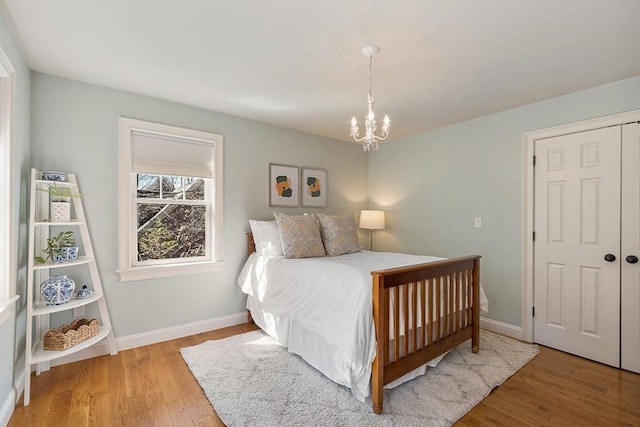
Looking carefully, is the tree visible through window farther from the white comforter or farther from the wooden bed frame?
the wooden bed frame

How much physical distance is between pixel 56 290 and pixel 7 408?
2.35ft

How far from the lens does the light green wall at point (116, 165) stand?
2.43m

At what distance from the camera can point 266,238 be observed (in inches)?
123

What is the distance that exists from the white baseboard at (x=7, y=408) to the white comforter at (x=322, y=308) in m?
1.72

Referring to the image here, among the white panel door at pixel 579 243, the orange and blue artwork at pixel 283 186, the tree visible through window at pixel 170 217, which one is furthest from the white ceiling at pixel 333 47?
the orange and blue artwork at pixel 283 186

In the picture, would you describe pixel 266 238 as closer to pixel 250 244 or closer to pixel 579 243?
pixel 250 244

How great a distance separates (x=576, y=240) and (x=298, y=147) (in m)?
3.04

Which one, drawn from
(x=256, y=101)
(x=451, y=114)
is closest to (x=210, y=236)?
(x=256, y=101)

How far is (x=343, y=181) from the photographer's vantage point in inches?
171

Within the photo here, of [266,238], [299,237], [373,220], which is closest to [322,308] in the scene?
[299,237]

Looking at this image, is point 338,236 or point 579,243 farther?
point 338,236

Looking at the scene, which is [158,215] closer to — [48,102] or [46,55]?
[48,102]

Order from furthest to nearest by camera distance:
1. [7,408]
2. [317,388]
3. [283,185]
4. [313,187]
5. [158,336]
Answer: [313,187] → [283,185] → [158,336] → [317,388] → [7,408]

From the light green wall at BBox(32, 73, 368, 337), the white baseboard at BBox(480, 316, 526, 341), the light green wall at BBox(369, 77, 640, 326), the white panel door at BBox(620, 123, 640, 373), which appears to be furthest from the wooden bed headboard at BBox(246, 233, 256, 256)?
the white panel door at BBox(620, 123, 640, 373)
